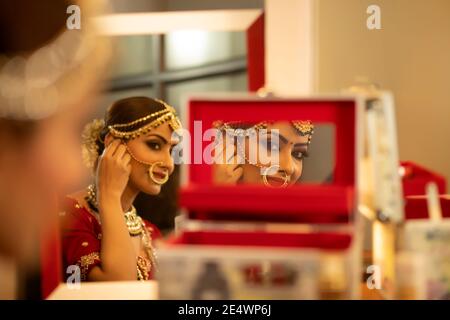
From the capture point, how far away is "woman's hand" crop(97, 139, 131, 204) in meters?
1.24

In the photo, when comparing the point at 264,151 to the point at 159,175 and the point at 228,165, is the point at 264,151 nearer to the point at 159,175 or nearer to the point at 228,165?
the point at 228,165

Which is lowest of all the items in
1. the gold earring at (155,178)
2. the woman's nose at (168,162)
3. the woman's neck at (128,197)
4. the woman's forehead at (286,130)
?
the woman's neck at (128,197)

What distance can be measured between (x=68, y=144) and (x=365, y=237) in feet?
2.37

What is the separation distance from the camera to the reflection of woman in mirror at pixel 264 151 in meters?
1.25

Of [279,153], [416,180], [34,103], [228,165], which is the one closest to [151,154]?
[228,165]

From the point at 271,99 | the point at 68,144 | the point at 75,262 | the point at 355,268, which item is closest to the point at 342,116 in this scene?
the point at 271,99

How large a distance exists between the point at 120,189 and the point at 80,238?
137 millimetres

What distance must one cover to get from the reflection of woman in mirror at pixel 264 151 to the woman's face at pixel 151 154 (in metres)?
0.12

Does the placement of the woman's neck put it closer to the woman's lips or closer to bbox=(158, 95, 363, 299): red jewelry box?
the woman's lips

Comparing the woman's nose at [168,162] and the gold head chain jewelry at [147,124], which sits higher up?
the gold head chain jewelry at [147,124]

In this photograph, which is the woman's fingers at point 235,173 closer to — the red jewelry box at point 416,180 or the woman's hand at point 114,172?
the woman's hand at point 114,172

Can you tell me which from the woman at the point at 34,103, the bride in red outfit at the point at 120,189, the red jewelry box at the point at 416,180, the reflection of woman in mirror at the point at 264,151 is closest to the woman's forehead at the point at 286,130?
the reflection of woman in mirror at the point at 264,151

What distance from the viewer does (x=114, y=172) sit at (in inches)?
49.0

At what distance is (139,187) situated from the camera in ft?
4.15
